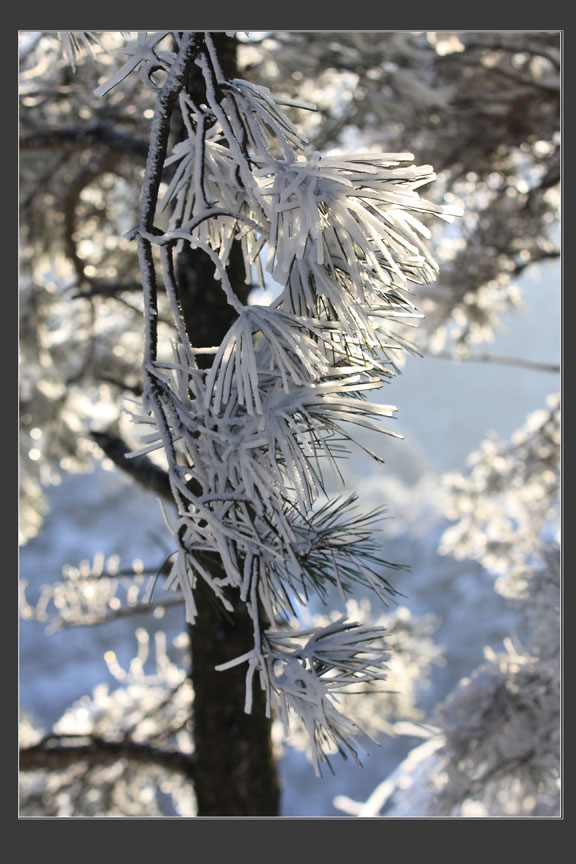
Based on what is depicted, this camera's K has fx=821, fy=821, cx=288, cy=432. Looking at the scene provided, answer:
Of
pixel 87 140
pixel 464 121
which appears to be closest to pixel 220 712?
pixel 87 140

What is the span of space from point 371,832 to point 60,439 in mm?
1801

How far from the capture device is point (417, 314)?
752 millimetres

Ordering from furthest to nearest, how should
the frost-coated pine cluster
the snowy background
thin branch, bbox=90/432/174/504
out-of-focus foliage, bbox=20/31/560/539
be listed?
the snowy background < out-of-focus foliage, bbox=20/31/560/539 < thin branch, bbox=90/432/174/504 < the frost-coated pine cluster

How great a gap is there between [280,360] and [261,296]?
104cm

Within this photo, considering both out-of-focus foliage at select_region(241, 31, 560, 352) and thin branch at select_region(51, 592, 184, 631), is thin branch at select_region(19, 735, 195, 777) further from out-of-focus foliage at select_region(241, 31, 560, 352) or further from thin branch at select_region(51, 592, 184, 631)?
out-of-focus foliage at select_region(241, 31, 560, 352)

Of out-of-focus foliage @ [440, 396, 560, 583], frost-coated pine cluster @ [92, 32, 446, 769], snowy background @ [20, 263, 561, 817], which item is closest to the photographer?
frost-coated pine cluster @ [92, 32, 446, 769]

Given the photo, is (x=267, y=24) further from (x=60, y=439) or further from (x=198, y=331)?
(x=60, y=439)

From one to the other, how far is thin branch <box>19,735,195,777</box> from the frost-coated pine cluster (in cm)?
120

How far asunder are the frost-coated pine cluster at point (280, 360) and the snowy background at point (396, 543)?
8.53 metres

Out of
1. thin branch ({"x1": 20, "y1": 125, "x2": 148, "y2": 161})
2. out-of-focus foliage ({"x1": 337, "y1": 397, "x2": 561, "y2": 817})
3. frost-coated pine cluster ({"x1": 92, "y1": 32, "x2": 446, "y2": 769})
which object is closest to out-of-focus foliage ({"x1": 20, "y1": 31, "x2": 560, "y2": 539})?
thin branch ({"x1": 20, "y1": 125, "x2": 148, "y2": 161})

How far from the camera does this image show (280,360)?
0.68m

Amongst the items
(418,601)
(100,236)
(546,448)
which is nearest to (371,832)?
(546,448)

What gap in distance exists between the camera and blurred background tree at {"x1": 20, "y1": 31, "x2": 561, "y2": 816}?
1.87m

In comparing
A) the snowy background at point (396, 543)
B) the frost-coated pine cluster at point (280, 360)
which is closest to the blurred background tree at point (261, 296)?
the frost-coated pine cluster at point (280, 360)
